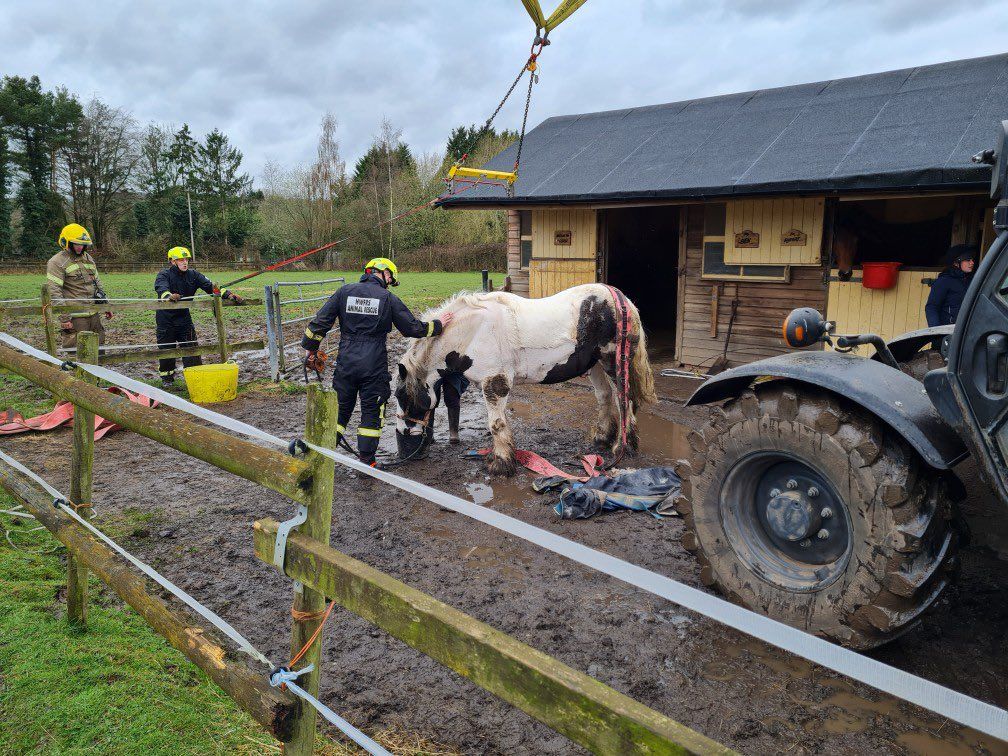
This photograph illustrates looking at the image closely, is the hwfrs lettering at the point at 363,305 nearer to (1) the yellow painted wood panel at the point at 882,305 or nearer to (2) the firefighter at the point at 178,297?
(2) the firefighter at the point at 178,297

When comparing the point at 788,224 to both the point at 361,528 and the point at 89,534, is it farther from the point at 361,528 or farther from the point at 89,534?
the point at 89,534

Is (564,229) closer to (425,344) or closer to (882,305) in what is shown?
(882,305)

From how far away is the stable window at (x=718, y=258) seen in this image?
9273 millimetres

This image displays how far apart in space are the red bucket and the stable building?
5 centimetres

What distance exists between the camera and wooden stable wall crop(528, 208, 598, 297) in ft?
34.7

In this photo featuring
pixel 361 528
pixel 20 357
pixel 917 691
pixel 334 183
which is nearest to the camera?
pixel 917 691

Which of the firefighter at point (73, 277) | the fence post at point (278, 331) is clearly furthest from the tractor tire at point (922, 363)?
the firefighter at point (73, 277)

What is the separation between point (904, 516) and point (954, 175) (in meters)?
5.57

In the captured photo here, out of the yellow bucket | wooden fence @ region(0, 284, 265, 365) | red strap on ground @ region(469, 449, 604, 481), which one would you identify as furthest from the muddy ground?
wooden fence @ region(0, 284, 265, 365)

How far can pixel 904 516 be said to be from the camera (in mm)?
2682

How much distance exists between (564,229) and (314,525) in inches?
375

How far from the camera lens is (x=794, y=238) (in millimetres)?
8742

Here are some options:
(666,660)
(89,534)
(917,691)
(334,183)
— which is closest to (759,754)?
(666,660)

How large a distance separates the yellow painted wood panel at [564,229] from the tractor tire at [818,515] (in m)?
7.46
